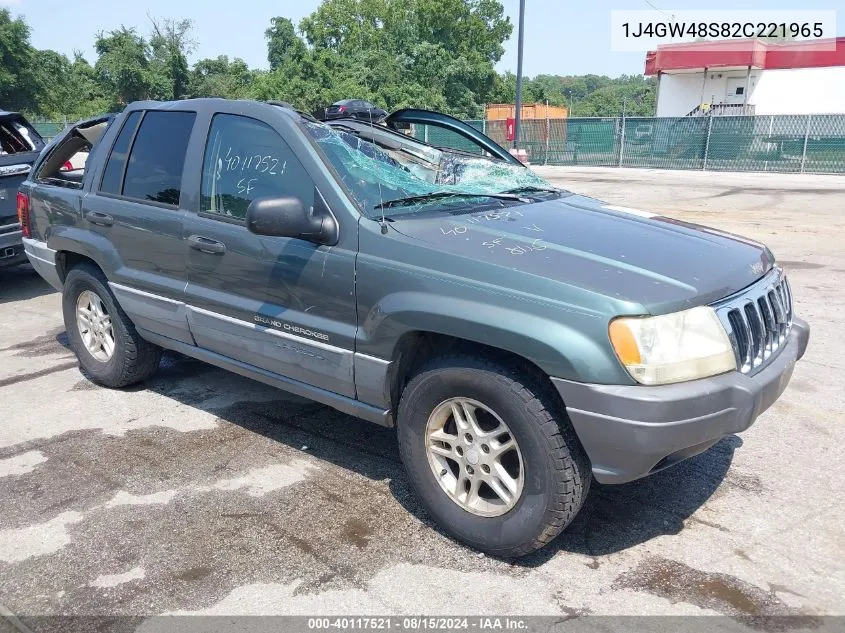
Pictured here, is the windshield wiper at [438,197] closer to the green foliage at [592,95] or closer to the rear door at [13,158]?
the rear door at [13,158]

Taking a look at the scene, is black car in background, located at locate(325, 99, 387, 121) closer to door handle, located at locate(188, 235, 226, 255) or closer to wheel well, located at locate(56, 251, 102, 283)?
door handle, located at locate(188, 235, 226, 255)

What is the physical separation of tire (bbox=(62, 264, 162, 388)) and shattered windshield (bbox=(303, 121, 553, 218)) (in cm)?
199

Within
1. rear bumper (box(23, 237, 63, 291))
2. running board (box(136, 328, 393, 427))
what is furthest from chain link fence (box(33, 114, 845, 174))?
running board (box(136, 328, 393, 427))

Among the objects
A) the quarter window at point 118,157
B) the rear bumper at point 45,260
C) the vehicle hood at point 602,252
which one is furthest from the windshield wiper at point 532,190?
the rear bumper at point 45,260

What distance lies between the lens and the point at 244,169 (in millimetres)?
3705

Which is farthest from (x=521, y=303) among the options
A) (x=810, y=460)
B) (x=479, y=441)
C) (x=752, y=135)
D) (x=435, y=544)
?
(x=752, y=135)

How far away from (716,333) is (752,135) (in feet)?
75.3

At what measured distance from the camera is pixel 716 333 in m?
2.67

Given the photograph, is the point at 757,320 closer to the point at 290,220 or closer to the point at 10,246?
the point at 290,220

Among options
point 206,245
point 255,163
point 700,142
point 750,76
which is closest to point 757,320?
point 255,163

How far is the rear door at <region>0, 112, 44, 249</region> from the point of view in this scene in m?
7.32

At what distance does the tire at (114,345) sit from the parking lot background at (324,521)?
0.14 m

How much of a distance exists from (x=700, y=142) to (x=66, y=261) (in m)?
22.6

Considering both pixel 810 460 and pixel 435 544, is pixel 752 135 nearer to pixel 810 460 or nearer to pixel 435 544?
pixel 810 460
